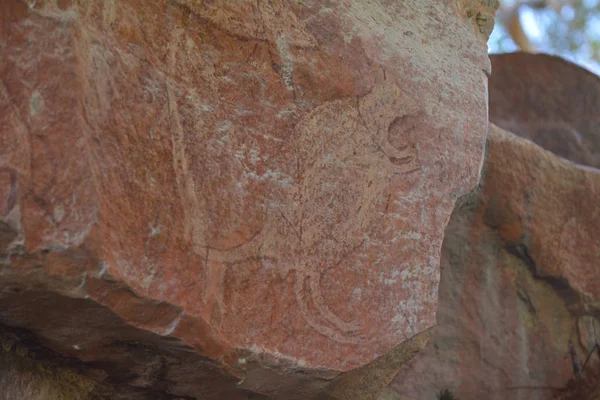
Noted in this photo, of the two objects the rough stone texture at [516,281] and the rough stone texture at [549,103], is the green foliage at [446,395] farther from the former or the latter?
the rough stone texture at [549,103]

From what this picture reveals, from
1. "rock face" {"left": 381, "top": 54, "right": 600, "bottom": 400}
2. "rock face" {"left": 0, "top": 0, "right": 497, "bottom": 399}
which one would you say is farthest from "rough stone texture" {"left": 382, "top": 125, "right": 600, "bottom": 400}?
"rock face" {"left": 0, "top": 0, "right": 497, "bottom": 399}

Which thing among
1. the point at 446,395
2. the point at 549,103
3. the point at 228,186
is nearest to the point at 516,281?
the point at 446,395

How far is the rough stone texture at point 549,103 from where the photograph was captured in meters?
2.70

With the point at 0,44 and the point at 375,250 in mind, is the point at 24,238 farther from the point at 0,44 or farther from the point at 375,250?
the point at 375,250

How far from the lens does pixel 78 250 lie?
3.40ft

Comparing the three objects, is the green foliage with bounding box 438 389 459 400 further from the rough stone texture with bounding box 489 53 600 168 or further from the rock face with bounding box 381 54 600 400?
the rough stone texture with bounding box 489 53 600 168

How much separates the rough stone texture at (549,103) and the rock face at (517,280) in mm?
487

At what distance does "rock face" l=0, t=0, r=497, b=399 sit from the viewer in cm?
106

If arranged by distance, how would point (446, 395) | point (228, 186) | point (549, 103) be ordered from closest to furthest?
point (228, 186)
point (446, 395)
point (549, 103)

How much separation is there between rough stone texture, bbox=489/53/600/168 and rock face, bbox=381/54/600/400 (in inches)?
19.2

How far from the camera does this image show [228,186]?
1280 mm

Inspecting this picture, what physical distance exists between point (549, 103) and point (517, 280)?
0.98m

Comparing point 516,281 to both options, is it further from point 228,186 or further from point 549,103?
point 228,186

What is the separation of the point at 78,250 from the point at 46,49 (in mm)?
308
